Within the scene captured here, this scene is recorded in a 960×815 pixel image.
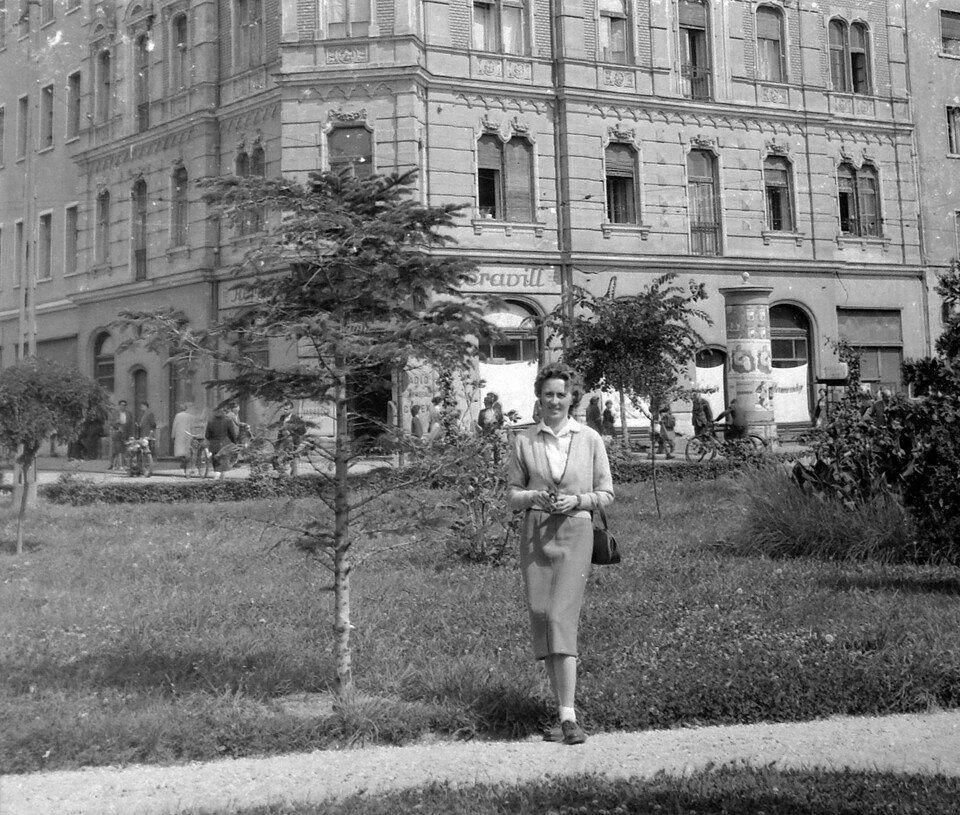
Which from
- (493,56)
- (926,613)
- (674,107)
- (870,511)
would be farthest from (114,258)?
(926,613)

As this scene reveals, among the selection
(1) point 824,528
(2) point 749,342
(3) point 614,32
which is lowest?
(1) point 824,528

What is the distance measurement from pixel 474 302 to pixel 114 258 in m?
28.3

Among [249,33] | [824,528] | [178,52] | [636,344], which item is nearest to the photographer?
[824,528]

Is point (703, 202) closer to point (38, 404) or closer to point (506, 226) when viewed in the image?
point (506, 226)

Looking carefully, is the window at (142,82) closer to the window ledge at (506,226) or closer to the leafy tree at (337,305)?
the window ledge at (506,226)

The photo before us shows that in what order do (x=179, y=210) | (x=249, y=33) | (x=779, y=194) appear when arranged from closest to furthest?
(x=249, y=33) < (x=179, y=210) < (x=779, y=194)

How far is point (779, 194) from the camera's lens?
32.4 m

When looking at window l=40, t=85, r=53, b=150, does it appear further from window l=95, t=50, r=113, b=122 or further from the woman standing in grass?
the woman standing in grass

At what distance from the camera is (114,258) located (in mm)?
32062

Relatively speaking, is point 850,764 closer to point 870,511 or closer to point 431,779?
point 431,779

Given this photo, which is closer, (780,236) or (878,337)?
(780,236)

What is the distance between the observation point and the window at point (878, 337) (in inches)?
1307

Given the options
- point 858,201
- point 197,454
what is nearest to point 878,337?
point 858,201

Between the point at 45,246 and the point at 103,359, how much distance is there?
5.75 m
